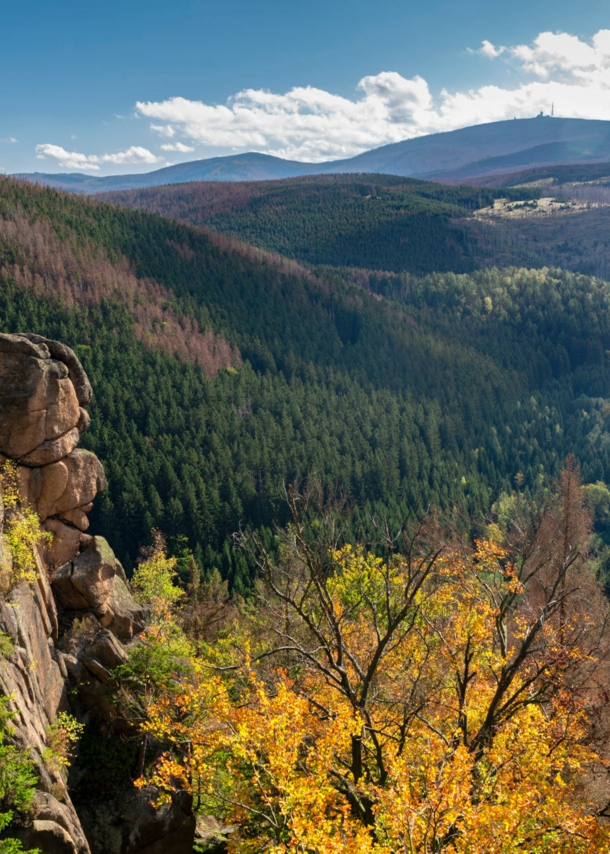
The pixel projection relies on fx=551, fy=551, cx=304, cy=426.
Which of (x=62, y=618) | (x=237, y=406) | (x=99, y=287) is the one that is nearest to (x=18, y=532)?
(x=62, y=618)

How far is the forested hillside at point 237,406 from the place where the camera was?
102938 millimetres

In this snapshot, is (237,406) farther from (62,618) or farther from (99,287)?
(62,618)

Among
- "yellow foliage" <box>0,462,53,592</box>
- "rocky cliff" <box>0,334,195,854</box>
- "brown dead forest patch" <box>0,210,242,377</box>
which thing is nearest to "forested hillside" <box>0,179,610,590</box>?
"brown dead forest patch" <box>0,210,242,377</box>

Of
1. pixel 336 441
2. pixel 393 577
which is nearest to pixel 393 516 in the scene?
pixel 336 441

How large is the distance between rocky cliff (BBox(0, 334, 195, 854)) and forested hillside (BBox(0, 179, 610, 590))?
5231cm

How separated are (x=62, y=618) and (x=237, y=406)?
11180 centimetres

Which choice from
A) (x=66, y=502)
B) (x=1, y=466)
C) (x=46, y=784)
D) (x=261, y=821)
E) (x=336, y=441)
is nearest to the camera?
(x=46, y=784)

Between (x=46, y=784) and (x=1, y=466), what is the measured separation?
15.6m

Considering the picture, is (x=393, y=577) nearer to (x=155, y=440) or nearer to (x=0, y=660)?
(x=0, y=660)

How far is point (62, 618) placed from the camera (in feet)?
92.0

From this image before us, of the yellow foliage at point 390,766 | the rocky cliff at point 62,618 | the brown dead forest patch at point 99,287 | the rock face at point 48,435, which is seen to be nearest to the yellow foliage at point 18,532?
the rocky cliff at point 62,618

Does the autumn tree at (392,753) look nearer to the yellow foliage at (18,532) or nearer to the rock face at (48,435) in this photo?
the yellow foliage at (18,532)

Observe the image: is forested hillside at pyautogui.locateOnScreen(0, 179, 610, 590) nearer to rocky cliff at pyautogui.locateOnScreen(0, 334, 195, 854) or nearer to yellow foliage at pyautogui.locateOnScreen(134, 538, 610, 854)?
rocky cliff at pyautogui.locateOnScreen(0, 334, 195, 854)

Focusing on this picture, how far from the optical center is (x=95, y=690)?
25.0 metres
